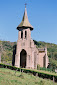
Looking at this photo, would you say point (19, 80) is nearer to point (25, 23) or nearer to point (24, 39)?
point (24, 39)

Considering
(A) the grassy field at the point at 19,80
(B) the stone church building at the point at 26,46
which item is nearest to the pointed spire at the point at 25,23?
(B) the stone church building at the point at 26,46

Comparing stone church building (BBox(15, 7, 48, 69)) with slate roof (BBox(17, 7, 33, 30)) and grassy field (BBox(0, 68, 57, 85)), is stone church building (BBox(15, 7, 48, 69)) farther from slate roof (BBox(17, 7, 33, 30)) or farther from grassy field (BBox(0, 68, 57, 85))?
grassy field (BBox(0, 68, 57, 85))

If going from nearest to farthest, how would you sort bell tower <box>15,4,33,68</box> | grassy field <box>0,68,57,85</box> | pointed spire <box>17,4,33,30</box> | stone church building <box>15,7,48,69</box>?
grassy field <box>0,68,57,85</box>
stone church building <box>15,7,48,69</box>
bell tower <box>15,4,33,68</box>
pointed spire <box>17,4,33,30</box>

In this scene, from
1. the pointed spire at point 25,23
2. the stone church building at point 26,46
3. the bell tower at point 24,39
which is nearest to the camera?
the stone church building at point 26,46

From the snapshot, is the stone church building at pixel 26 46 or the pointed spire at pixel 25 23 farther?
the pointed spire at pixel 25 23

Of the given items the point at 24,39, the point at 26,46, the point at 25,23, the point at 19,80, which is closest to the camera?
the point at 19,80

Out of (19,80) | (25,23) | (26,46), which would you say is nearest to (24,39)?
(26,46)

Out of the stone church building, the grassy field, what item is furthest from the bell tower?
the grassy field

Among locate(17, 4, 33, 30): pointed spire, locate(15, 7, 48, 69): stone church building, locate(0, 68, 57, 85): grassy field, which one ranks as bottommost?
locate(0, 68, 57, 85): grassy field

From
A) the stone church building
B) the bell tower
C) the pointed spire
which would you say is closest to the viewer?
the stone church building

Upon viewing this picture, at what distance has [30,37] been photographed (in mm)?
43031

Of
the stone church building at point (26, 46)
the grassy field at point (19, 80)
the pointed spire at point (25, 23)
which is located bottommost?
the grassy field at point (19, 80)

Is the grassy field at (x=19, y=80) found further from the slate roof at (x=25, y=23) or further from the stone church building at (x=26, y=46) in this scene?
the slate roof at (x=25, y=23)

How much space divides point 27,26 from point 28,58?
9.05m
